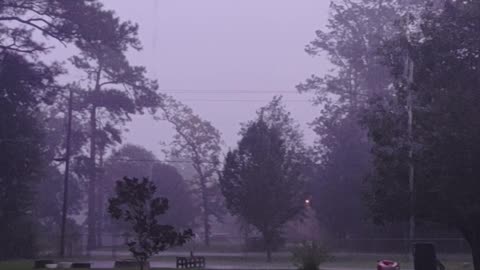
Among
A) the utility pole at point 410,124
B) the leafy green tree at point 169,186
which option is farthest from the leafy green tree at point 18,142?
the utility pole at point 410,124

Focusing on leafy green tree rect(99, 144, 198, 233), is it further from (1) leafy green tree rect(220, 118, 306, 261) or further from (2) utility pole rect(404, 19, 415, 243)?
(2) utility pole rect(404, 19, 415, 243)

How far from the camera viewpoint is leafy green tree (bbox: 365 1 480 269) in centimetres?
2716

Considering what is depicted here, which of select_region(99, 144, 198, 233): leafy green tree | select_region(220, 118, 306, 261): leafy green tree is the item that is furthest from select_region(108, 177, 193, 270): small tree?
select_region(99, 144, 198, 233): leafy green tree

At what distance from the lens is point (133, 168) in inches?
4166

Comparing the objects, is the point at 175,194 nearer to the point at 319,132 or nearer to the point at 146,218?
the point at 319,132

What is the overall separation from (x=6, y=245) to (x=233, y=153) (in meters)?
16.2

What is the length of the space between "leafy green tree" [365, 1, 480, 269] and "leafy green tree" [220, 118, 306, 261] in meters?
25.2

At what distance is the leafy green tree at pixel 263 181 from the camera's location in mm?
56875

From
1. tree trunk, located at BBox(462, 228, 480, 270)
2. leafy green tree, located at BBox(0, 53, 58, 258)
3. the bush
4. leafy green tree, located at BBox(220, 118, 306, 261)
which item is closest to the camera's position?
tree trunk, located at BBox(462, 228, 480, 270)

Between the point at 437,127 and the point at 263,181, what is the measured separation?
97.4 ft

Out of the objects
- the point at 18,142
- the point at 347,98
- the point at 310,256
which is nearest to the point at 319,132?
the point at 347,98

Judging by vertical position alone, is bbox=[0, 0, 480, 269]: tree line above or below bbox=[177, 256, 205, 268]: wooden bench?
above

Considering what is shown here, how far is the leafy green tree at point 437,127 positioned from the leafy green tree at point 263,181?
25.2m

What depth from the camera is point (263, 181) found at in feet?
186
